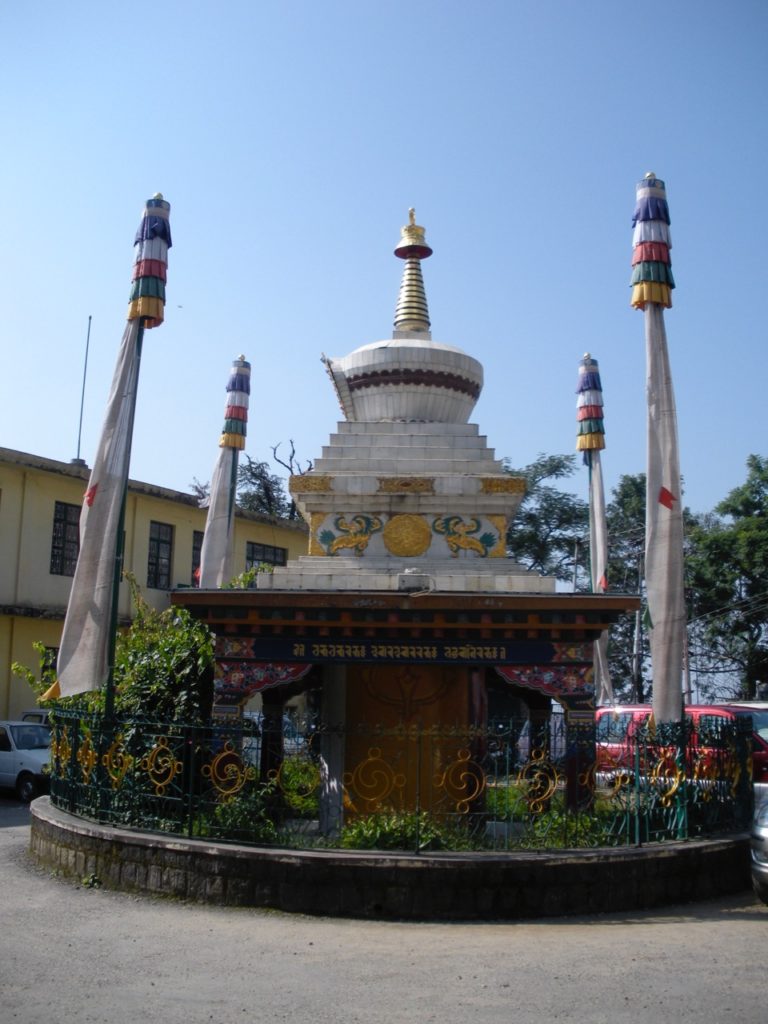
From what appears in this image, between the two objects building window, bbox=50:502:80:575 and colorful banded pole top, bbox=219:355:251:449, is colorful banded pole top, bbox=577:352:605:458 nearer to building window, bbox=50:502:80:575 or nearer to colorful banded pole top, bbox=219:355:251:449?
colorful banded pole top, bbox=219:355:251:449

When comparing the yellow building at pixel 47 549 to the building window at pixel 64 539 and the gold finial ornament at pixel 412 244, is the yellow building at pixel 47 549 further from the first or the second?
the gold finial ornament at pixel 412 244

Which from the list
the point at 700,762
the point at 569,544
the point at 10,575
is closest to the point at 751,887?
the point at 700,762

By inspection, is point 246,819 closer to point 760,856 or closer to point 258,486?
point 760,856

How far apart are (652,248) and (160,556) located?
70.3ft

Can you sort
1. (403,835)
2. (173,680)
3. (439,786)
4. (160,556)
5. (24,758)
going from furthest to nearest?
(160,556) → (24,758) → (173,680) → (439,786) → (403,835)

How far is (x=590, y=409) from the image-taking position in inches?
715

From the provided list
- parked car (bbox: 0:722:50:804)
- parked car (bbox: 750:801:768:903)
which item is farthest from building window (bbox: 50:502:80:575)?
parked car (bbox: 750:801:768:903)

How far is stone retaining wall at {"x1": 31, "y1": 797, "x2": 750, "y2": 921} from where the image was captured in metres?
8.88

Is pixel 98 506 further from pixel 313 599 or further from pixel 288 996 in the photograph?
pixel 288 996

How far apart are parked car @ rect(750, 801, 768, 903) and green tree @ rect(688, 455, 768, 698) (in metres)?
25.3

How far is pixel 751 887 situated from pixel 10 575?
1999cm

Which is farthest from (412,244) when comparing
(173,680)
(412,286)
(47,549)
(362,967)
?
(47,549)

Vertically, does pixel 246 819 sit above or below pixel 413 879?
above

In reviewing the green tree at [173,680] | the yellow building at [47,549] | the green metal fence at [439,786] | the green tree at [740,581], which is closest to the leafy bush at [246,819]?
the green metal fence at [439,786]
